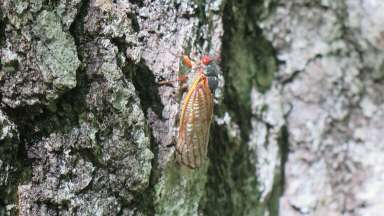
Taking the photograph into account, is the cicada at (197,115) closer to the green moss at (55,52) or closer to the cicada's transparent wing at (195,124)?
the cicada's transparent wing at (195,124)

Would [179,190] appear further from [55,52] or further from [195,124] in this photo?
[55,52]

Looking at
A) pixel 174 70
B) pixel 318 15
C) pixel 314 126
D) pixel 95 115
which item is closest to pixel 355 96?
pixel 314 126

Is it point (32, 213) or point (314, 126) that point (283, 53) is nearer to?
point (314, 126)

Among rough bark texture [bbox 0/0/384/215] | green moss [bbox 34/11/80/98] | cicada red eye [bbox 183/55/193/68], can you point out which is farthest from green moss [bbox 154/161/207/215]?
green moss [bbox 34/11/80/98]

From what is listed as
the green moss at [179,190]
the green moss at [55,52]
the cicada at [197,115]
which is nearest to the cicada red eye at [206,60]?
the cicada at [197,115]

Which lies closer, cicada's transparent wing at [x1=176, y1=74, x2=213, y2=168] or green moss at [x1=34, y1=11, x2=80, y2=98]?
green moss at [x1=34, y1=11, x2=80, y2=98]

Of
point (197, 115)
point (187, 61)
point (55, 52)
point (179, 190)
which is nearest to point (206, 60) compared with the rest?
point (187, 61)

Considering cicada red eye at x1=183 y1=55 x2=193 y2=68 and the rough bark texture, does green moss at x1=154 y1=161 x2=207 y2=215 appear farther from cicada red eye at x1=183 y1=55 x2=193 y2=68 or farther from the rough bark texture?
cicada red eye at x1=183 y1=55 x2=193 y2=68
